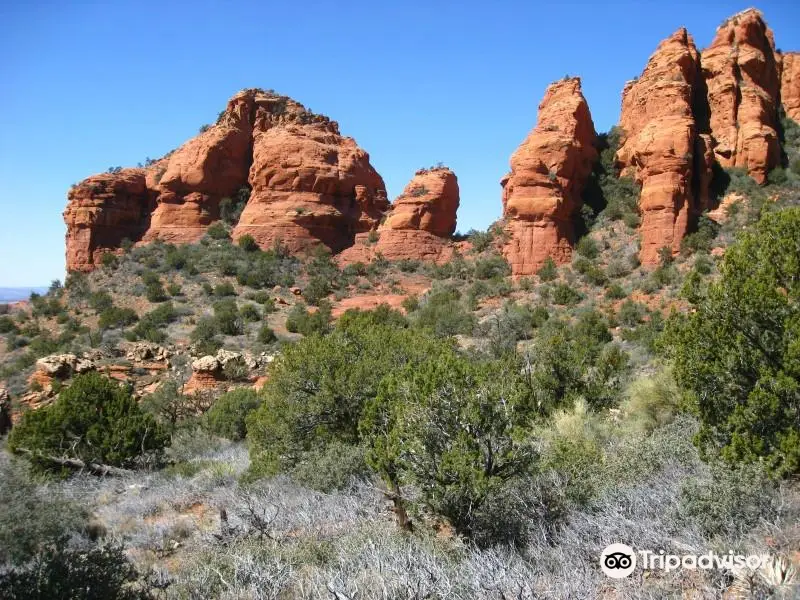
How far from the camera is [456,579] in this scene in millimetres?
5250

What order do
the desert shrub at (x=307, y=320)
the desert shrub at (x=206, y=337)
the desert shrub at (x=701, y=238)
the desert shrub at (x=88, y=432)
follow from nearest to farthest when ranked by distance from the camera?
the desert shrub at (x=88, y=432), the desert shrub at (x=206, y=337), the desert shrub at (x=701, y=238), the desert shrub at (x=307, y=320)

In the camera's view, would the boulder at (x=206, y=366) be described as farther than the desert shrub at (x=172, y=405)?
Yes

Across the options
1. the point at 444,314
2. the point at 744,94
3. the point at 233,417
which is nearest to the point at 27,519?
the point at 233,417

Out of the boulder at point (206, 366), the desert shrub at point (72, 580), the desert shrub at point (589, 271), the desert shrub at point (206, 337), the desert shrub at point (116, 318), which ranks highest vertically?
the desert shrub at point (589, 271)

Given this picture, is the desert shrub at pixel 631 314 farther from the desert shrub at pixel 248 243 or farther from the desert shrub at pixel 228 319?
the desert shrub at pixel 248 243

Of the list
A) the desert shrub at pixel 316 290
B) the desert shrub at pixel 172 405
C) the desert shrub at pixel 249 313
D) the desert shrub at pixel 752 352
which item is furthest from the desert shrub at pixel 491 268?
the desert shrub at pixel 752 352

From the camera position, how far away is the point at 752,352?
7.02 metres

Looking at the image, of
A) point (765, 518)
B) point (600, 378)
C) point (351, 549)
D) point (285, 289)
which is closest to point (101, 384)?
point (351, 549)

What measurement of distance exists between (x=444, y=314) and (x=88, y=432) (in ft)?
62.8

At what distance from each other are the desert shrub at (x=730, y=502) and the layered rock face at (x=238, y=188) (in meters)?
35.9

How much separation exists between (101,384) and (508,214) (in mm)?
26367

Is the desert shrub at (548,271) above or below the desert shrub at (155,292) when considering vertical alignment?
above

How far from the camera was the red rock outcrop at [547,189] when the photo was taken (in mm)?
32625

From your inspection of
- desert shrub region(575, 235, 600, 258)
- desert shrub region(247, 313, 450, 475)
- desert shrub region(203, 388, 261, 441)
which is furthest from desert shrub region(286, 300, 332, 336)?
desert shrub region(247, 313, 450, 475)
